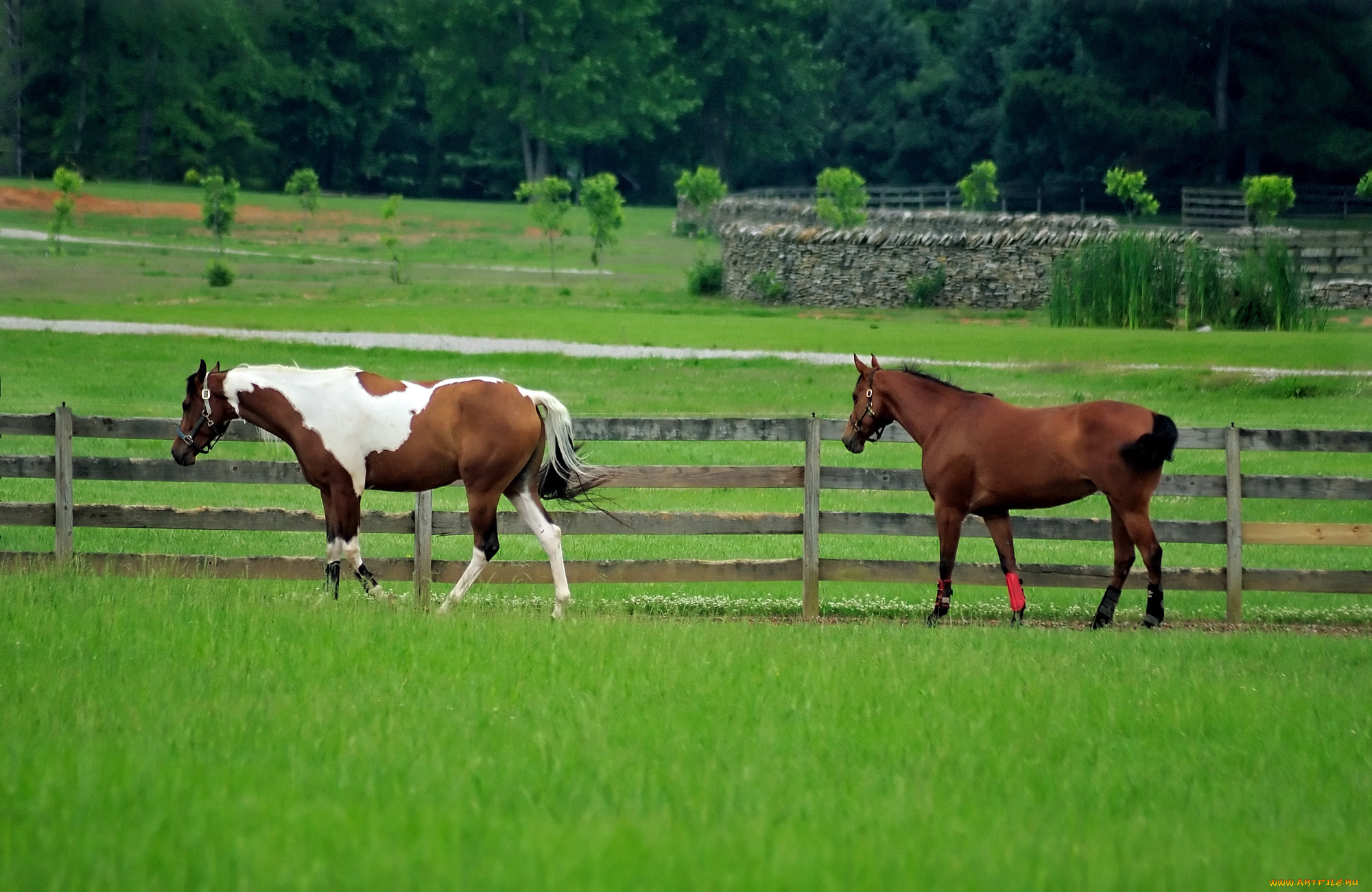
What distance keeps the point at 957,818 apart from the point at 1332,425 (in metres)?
16.7

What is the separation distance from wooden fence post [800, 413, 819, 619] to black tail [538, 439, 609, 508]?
5.41ft

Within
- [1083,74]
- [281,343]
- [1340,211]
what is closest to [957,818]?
[281,343]

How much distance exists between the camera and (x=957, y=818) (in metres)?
5.55

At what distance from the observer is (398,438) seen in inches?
425

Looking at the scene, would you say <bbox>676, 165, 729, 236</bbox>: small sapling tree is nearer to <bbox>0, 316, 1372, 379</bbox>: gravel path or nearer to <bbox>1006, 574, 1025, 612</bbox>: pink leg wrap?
<bbox>0, 316, 1372, 379</bbox>: gravel path

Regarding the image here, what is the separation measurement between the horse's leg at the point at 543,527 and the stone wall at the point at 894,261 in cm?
2717

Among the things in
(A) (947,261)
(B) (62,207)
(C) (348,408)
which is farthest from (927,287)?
(B) (62,207)

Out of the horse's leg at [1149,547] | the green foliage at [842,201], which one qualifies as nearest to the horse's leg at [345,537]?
the horse's leg at [1149,547]

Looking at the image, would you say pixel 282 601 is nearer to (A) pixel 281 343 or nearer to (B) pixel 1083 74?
(A) pixel 281 343

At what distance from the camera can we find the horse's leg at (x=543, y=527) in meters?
10.7

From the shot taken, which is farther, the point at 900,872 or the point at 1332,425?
the point at 1332,425

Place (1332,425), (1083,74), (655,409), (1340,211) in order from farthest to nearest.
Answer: (1083,74), (1340,211), (655,409), (1332,425)

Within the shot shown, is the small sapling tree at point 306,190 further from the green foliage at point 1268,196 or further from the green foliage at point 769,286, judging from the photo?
the green foliage at point 1268,196

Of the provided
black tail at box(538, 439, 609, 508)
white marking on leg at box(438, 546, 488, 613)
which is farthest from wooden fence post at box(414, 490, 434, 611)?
black tail at box(538, 439, 609, 508)
